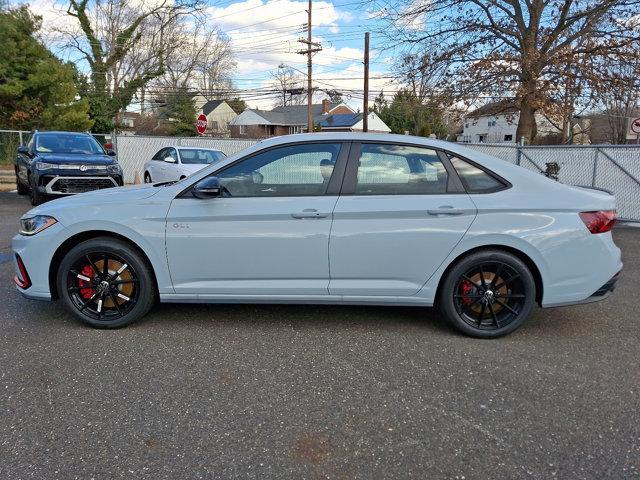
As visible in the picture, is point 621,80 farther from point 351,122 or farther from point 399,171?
point 351,122

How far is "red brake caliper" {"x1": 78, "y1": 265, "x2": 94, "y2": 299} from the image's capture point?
395cm

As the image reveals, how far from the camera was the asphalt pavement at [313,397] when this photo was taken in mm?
2402

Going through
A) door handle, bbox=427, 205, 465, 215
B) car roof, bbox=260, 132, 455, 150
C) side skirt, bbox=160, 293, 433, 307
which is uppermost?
car roof, bbox=260, 132, 455, 150

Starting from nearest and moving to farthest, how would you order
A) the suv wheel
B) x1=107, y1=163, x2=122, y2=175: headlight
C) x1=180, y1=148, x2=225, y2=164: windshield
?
1. x1=107, y1=163, x2=122, y2=175: headlight
2. the suv wheel
3. x1=180, y1=148, x2=225, y2=164: windshield

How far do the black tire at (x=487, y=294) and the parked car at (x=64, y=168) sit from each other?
27.9ft

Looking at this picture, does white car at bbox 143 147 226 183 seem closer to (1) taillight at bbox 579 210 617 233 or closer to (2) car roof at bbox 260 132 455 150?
(2) car roof at bbox 260 132 455 150

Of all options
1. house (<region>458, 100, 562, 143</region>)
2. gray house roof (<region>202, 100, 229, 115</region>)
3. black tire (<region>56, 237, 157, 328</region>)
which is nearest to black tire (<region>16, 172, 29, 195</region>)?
black tire (<region>56, 237, 157, 328</region>)

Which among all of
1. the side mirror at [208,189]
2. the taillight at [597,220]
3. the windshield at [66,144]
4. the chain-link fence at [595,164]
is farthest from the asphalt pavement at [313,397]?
the windshield at [66,144]

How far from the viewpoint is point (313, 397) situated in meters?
3.00

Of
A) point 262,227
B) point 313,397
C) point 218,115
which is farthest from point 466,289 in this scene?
point 218,115

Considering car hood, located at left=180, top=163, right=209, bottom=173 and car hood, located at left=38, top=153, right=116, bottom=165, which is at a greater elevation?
car hood, located at left=38, top=153, right=116, bottom=165

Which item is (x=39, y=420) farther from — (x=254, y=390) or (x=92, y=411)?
(x=254, y=390)

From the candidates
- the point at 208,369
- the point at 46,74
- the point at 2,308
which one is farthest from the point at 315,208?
the point at 46,74

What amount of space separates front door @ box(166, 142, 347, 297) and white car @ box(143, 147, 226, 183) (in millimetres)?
9340
